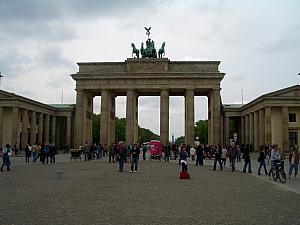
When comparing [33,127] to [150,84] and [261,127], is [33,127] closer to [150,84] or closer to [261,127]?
[150,84]

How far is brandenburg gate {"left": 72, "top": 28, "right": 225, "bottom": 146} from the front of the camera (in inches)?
2766

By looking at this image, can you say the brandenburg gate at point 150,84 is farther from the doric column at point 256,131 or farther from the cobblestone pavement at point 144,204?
the cobblestone pavement at point 144,204

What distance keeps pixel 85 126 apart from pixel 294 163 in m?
56.7

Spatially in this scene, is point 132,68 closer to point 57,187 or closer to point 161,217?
point 57,187

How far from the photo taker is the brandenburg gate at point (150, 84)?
70.2 metres

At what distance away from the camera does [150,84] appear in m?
70.6

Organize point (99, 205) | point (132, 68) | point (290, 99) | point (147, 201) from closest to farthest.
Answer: point (99, 205), point (147, 201), point (290, 99), point (132, 68)

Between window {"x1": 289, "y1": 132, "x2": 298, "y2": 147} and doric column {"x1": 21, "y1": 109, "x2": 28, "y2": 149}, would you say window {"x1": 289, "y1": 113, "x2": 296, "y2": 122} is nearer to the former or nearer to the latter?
window {"x1": 289, "y1": 132, "x2": 298, "y2": 147}

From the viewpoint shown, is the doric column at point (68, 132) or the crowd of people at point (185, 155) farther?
the doric column at point (68, 132)

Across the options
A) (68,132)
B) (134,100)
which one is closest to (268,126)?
(134,100)

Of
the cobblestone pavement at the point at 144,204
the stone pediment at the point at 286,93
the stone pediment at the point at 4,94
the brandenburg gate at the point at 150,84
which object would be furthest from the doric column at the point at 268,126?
the cobblestone pavement at the point at 144,204

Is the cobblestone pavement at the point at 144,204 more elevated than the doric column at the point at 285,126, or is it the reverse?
the doric column at the point at 285,126

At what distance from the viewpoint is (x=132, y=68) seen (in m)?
71.6

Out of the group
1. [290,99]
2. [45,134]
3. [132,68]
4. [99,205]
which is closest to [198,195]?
[99,205]
